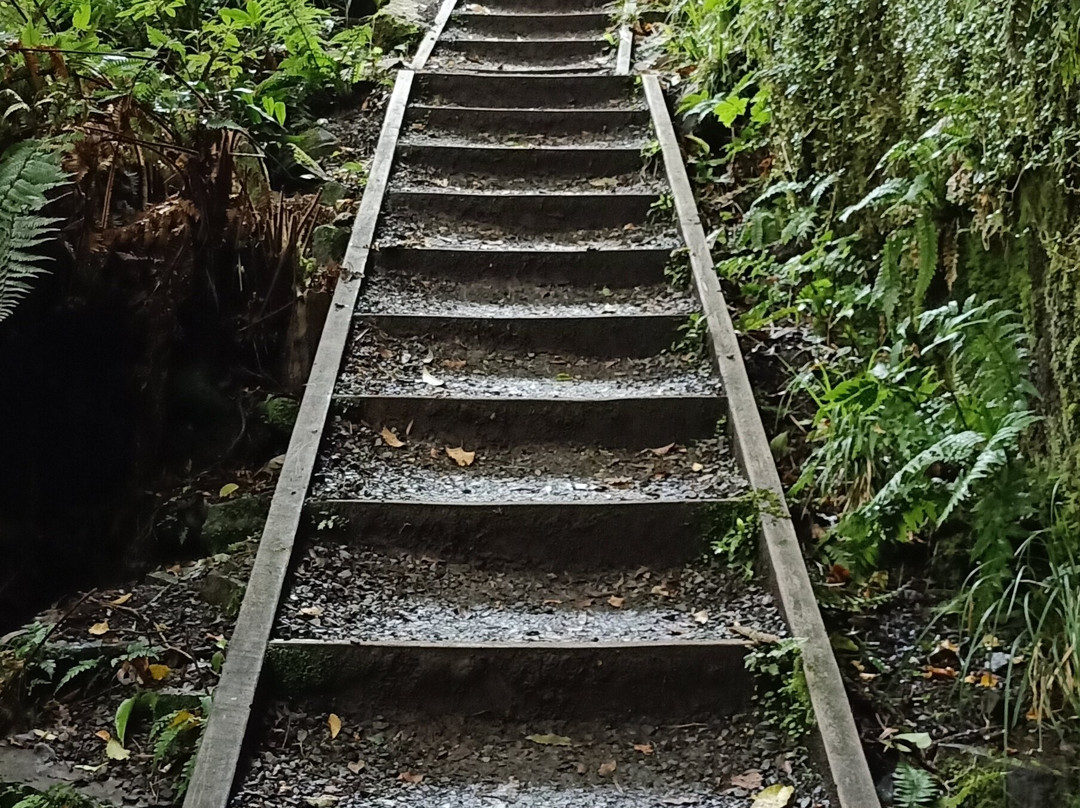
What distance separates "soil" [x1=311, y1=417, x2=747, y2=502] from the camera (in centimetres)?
318

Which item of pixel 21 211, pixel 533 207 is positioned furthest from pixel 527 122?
pixel 21 211

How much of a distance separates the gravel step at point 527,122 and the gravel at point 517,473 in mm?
2600

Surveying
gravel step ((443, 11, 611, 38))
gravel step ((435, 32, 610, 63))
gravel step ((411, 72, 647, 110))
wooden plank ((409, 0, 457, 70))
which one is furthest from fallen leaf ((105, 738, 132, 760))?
gravel step ((443, 11, 611, 38))

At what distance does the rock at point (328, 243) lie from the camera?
14.6ft

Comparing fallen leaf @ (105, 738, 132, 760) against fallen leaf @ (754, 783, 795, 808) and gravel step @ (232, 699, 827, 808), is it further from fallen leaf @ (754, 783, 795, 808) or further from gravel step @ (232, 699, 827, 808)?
fallen leaf @ (754, 783, 795, 808)

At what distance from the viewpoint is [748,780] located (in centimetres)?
235

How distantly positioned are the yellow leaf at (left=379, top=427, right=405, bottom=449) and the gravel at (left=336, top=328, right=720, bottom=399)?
0.20 metres

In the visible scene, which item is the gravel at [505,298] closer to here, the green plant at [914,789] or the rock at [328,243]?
the rock at [328,243]

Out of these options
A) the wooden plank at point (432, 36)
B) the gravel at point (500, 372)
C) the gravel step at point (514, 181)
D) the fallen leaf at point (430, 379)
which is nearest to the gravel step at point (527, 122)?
the gravel step at point (514, 181)

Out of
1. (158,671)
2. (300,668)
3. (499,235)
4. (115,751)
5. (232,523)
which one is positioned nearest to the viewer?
(115,751)

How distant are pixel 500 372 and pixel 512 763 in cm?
172

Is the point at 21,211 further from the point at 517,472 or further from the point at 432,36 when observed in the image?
the point at 432,36

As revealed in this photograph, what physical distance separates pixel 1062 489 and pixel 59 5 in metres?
5.06

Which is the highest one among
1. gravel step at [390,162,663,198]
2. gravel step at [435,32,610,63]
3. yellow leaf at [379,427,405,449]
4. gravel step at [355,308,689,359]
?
gravel step at [435,32,610,63]
